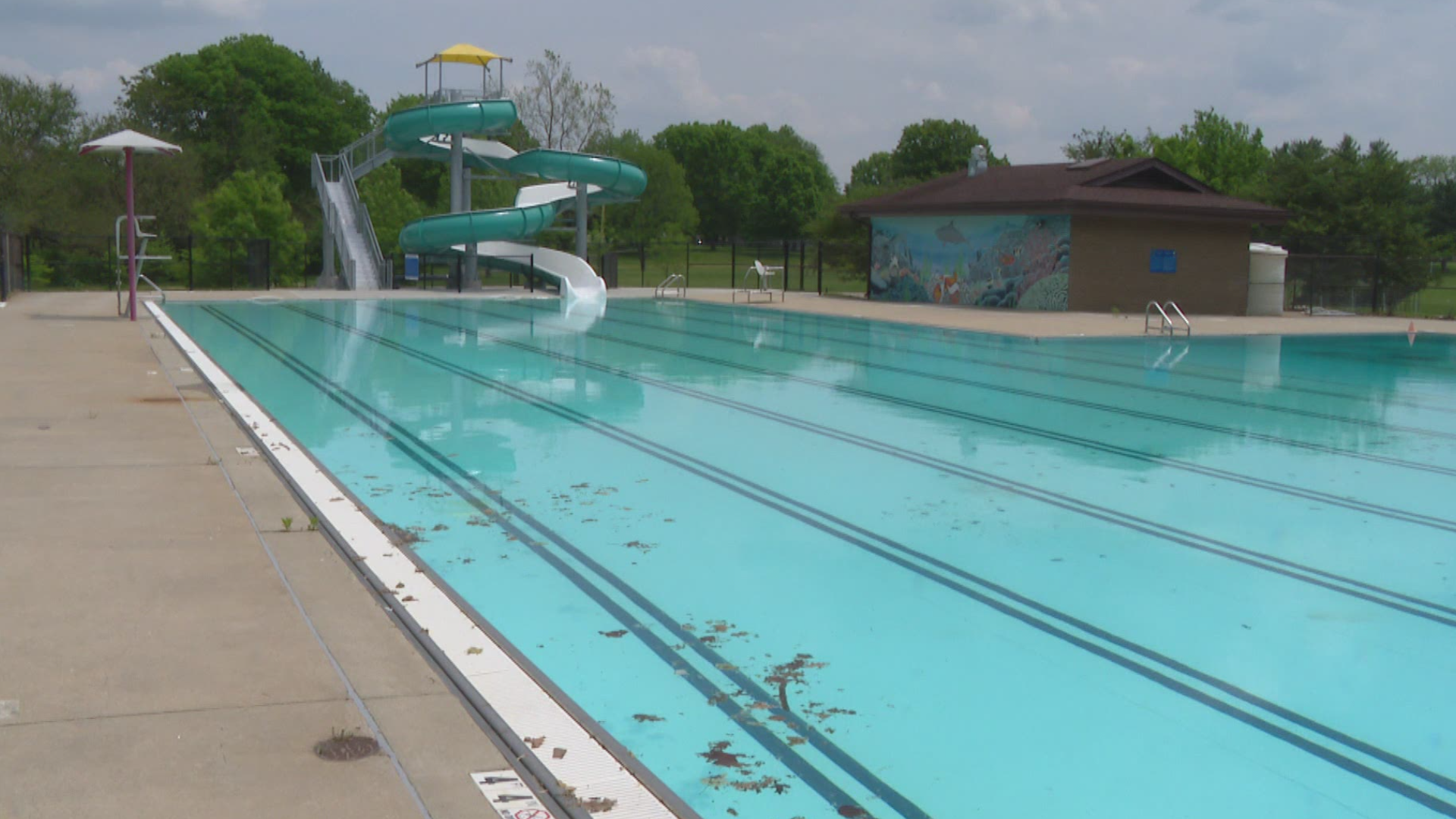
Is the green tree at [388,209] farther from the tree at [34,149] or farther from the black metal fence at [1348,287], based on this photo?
the black metal fence at [1348,287]

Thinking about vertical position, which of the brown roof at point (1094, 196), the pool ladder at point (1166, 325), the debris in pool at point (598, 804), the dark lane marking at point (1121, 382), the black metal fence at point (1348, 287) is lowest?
the debris in pool at point (598, 804)

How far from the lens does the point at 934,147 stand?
77562mm

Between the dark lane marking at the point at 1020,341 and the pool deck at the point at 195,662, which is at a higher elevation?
the dark lane marking at the point at 1020,341

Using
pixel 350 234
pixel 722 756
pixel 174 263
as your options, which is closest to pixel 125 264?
pixel 350 234

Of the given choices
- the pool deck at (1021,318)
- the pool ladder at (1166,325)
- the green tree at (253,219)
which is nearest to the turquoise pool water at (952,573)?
the pool ladder at (1166,325)

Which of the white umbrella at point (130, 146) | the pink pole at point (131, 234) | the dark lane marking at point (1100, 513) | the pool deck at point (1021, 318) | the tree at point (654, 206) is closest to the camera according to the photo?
the dark lane marking at point (1100, 513)

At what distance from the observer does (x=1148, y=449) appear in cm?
1100

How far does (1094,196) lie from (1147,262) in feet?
7.89

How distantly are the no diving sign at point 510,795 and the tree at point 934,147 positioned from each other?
242 feet

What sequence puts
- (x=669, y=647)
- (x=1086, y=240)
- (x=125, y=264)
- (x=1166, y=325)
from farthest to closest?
1. (x=125, y=264)
2. (x=1086, y=240)
3. (x=1166, y=325)
4. (x=669, y=647)

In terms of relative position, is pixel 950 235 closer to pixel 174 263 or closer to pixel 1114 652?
pixel 174 263

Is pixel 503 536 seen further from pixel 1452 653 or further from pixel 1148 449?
pixel 1148 449

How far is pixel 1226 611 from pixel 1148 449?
4980 millimetres

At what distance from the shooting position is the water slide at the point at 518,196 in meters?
33.0
